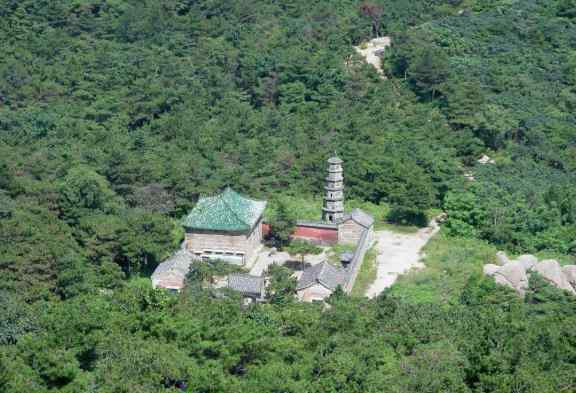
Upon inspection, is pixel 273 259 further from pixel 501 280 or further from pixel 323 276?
pixel 501 280

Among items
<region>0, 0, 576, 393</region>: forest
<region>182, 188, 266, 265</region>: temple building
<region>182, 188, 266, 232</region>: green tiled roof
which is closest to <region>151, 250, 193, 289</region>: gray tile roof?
<region>0, 0, 576, 393</region>: forest

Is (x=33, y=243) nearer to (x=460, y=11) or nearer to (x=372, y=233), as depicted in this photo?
(x=372, y=233)

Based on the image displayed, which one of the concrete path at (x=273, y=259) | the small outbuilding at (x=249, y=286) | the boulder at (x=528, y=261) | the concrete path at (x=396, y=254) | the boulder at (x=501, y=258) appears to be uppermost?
the small outbuilding at (x=249, y=286)

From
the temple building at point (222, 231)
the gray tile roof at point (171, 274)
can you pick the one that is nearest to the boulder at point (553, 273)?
the temple building at point (222, 231)

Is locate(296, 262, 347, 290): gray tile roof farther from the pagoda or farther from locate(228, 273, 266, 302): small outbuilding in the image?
the pagoda

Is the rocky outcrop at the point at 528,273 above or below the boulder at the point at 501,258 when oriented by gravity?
above

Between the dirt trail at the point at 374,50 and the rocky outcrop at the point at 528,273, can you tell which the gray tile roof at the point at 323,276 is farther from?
the dirt trail at the point at 374,50
